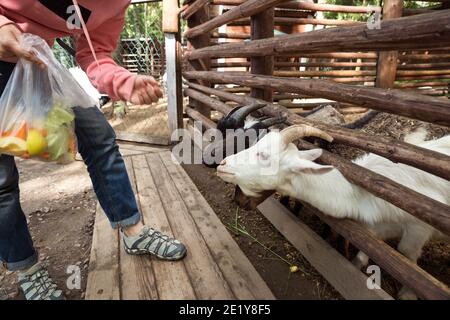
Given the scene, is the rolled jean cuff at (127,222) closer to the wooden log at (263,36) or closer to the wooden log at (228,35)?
the wooden log at (263,36)

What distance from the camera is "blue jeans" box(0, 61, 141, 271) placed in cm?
156

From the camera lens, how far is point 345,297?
193cm

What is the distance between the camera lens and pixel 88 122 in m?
1.76

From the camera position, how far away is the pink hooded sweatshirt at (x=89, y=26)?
4.76 feet

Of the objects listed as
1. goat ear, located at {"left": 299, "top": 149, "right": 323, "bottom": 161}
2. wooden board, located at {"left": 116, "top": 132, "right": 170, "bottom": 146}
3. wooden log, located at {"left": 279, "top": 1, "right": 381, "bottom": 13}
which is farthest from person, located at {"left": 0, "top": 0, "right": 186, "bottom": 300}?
wooden log, located at {"left": 279, "top": 1, "right": 381, "bottom": 13}

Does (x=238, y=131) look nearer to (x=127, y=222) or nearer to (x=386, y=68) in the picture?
(x=127, y=222)

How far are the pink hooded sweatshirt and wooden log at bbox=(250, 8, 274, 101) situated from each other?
63.0 inches

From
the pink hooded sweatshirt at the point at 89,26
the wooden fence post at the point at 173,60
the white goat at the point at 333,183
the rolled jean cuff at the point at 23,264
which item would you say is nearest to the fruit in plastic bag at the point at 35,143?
the pink hooded sweatshirt at the point at 89,26

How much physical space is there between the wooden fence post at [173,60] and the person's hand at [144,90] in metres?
3.87

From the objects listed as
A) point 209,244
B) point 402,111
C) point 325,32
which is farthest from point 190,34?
point 402,111

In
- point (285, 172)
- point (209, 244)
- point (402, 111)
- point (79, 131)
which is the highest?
point (402, 111)

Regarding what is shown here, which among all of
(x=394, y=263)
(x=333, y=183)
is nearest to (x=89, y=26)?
(x=333, y=183)

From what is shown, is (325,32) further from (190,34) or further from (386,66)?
(386,66)
